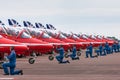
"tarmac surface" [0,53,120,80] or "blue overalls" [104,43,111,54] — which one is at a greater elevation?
"blue overalls" [104,43,111,54]

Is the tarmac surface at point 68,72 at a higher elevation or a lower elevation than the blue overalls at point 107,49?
lower

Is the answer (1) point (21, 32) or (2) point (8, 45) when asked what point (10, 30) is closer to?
(1) point (21, 32)

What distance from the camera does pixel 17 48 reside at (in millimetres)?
37344

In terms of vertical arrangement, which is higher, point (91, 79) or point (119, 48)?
point (119, 48)

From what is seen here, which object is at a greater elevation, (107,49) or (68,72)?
(107,49)

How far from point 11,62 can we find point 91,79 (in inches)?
253

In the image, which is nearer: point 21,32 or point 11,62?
point 11,62

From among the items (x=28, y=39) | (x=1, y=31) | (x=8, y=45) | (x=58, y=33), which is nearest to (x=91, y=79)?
(x=8, y=45)

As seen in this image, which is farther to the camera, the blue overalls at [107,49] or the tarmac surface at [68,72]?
the blue overalls at [107,49]

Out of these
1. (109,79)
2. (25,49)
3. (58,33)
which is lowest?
(109,79)

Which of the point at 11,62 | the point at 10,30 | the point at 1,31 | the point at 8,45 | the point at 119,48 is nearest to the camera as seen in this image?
the point at 11,62

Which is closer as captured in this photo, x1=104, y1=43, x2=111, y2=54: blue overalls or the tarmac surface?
the tarmac surface

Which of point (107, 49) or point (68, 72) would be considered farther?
point (107, 49)

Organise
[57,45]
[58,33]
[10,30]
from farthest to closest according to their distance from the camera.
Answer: [58,33] < [57,45] < [10,30]
